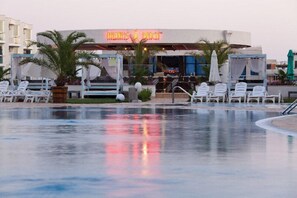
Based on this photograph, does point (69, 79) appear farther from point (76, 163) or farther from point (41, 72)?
point (76, 163)

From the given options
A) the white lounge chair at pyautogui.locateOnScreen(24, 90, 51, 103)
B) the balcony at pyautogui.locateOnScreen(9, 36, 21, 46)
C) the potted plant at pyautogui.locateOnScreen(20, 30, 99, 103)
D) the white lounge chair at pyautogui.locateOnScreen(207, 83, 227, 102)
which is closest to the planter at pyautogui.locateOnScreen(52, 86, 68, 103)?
the white lounge chair at pyautogui.locateOnScreen(24, 90, 51, 103)

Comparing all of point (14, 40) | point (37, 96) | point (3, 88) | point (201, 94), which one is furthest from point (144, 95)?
point (14, 40)

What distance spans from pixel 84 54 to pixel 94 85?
2574 millimetres

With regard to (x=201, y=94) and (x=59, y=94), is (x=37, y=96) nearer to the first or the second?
(x=59, y=94)

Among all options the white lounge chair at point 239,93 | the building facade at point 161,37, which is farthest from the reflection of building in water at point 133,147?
the building facade at point 161,37

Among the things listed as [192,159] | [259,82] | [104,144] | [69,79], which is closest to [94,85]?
[69,79]

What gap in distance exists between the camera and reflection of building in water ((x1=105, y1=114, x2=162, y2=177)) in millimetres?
9172

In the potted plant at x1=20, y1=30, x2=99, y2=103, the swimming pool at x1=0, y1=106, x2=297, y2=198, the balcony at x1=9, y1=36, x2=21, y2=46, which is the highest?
the balcony at x1=9, y1=36, x2=21, y2=46

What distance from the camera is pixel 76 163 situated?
9.66 m

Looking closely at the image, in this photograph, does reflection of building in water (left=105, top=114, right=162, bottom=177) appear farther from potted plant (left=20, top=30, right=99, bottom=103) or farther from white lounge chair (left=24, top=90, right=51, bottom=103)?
potted plant (left=20, top=30, right=99, bottom=103)

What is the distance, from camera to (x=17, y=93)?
33.2 m

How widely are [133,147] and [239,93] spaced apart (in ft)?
69.5

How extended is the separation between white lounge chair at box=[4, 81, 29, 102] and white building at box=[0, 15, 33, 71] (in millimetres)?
42975

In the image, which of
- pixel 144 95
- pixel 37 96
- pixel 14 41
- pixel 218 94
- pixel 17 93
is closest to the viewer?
pixel 37 96
